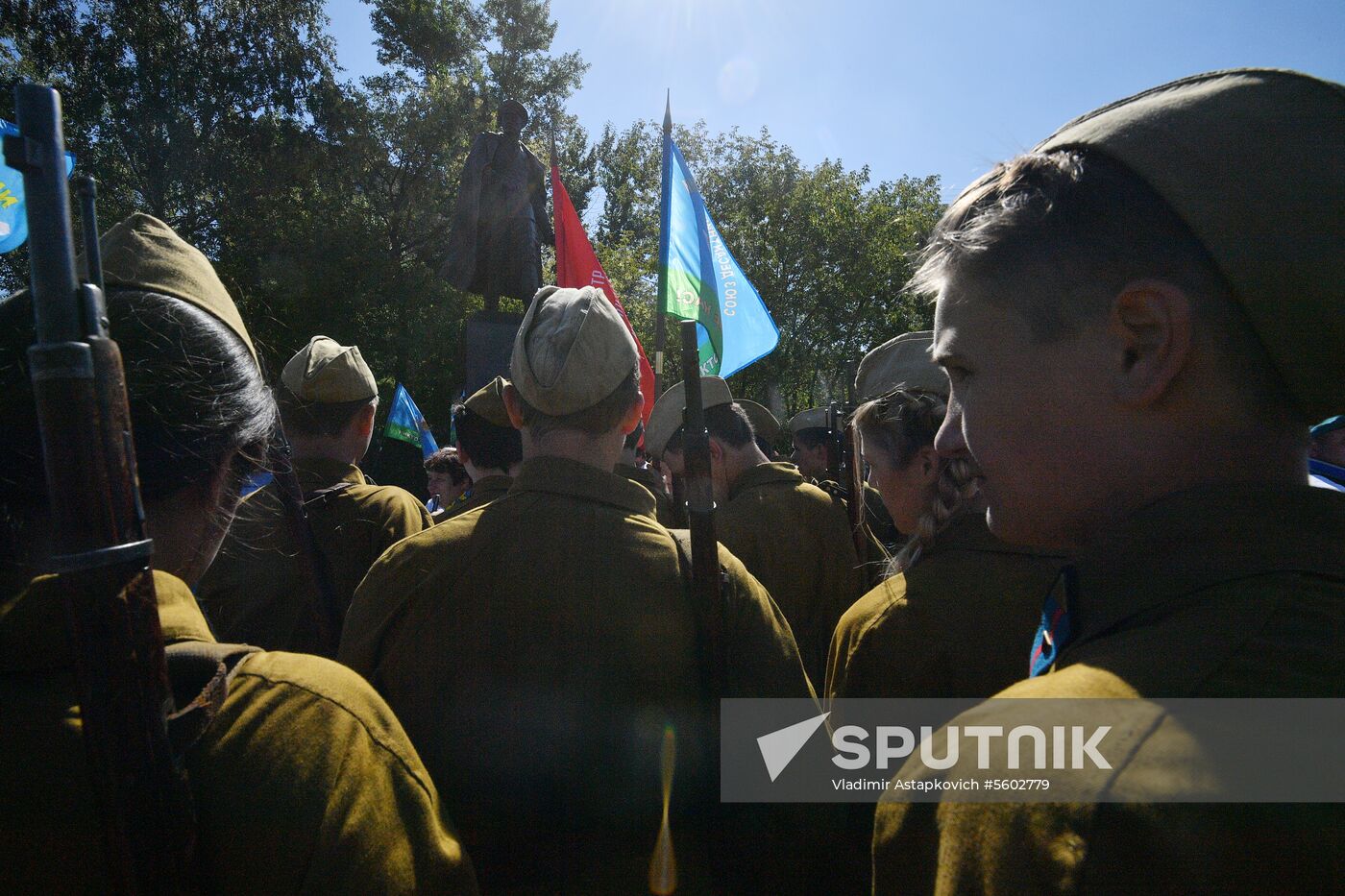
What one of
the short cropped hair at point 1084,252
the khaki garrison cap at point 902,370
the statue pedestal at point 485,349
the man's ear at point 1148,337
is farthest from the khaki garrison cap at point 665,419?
the man's ear at point 1148,337

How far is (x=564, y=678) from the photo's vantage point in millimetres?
1846

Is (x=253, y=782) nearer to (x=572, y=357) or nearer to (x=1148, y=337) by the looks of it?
(x=1148, y=337)

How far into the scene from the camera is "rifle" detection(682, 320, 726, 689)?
1929 mm

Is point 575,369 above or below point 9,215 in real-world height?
below

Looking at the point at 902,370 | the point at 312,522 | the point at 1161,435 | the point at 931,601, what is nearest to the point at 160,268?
the point at 1161,435

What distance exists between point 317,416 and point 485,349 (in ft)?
8.87

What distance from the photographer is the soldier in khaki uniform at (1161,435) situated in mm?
708

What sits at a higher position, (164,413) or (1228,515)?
(164,413)

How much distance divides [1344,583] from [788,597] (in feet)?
9.72

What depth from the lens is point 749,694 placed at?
1.97 m

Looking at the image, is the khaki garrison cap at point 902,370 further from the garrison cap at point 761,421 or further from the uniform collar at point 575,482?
the garrison cap at point 761,421

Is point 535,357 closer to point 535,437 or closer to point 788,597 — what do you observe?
point 535,437

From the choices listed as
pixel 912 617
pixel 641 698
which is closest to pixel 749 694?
pixel 641 698

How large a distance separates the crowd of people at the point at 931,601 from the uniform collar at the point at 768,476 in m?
2.02
